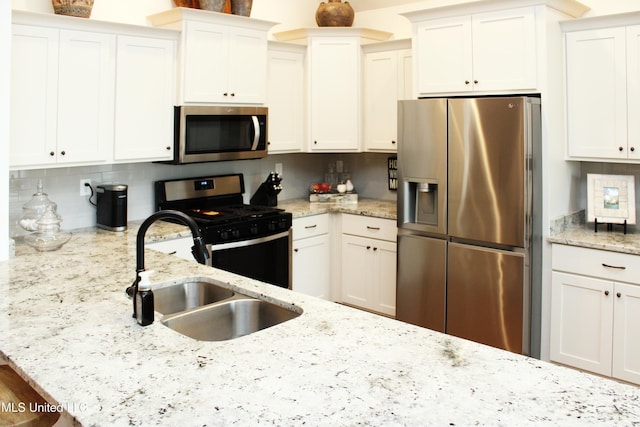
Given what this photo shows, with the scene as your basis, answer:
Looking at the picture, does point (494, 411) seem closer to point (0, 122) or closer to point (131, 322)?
point (131, 322)

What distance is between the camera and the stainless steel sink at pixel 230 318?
215 centimetres

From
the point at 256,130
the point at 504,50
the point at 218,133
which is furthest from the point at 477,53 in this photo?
the point at 218,133

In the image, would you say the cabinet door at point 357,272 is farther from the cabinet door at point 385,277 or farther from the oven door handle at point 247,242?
the oven door handle at point 247,242

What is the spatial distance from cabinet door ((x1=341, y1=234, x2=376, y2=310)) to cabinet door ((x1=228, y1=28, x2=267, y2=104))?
1.35m

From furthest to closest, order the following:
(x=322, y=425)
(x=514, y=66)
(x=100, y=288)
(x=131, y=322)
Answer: (x=514, y=66), (x=100, y=288), (x=131, y=322), (x=322, y=425)

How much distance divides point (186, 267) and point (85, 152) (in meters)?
1.26

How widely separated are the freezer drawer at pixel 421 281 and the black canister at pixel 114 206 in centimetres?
186

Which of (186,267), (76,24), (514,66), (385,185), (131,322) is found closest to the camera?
(131,322)

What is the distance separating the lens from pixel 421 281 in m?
4.04

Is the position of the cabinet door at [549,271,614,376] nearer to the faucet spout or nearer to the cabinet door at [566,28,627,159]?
the cabinet door at [566,28,627,159]

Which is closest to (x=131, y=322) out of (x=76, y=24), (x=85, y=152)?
(x=85, y=152)

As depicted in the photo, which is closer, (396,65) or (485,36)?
(485,36)

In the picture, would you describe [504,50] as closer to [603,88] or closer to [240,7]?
[603,88]

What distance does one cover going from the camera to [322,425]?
4.17 feet
